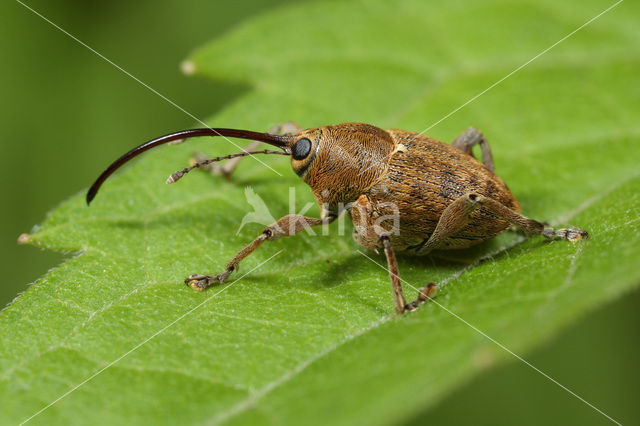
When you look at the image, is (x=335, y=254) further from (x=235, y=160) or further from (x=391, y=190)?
(x=235, y=160)

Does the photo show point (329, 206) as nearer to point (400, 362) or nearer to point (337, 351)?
point (337, 351)

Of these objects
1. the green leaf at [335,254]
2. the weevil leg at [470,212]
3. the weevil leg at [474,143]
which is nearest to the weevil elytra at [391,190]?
the weevil leg at [470,212]

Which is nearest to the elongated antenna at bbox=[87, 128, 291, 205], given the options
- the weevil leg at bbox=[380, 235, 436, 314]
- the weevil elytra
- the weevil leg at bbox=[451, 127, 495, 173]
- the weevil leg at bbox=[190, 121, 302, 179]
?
the weevil elytra

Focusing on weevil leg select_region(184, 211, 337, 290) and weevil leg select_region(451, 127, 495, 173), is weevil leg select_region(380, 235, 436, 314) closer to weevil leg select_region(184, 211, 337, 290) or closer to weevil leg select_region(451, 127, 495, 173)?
weevil leg select_region(184, 211, 337, 290)

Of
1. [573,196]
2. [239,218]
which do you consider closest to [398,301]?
[239,218]

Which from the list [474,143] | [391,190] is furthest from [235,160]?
[474,143]
